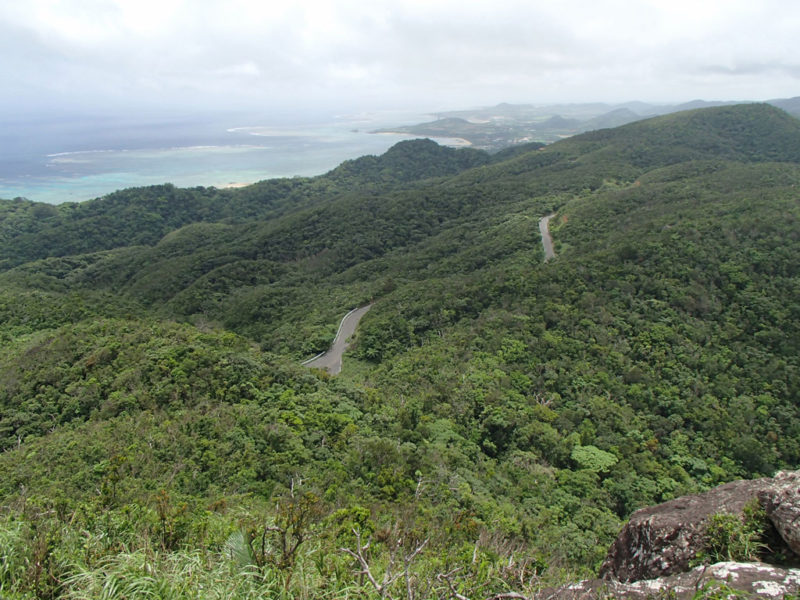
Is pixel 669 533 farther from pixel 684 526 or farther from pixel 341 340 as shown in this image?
pixel 341 340

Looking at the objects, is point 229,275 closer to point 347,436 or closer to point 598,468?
point 347,436

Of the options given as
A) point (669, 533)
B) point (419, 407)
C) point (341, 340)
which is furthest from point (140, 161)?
point (669, 533)

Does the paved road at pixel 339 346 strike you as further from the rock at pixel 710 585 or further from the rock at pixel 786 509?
the rock at pixel 786 509

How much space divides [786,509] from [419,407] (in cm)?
1461

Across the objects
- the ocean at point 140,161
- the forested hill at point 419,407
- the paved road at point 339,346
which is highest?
the ocean at point 140,161

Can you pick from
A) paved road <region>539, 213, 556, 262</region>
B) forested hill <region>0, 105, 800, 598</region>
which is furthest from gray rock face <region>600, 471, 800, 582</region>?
paved road <region>539, 213, 556, 262</region>

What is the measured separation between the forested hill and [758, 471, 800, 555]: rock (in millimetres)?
2971

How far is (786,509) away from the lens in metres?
4.75

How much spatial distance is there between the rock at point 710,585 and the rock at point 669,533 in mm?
987

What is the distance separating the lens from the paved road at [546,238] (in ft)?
130

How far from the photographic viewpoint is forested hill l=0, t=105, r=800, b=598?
562cm

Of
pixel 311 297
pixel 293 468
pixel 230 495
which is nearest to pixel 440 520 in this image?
pixel 293 468

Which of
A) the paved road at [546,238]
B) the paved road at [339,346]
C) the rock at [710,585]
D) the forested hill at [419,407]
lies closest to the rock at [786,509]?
the rock at [710,585]

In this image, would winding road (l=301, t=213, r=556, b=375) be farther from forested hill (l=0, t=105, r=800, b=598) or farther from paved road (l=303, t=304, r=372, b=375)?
forested hill (l=0, t=105, r=800, b=598)
